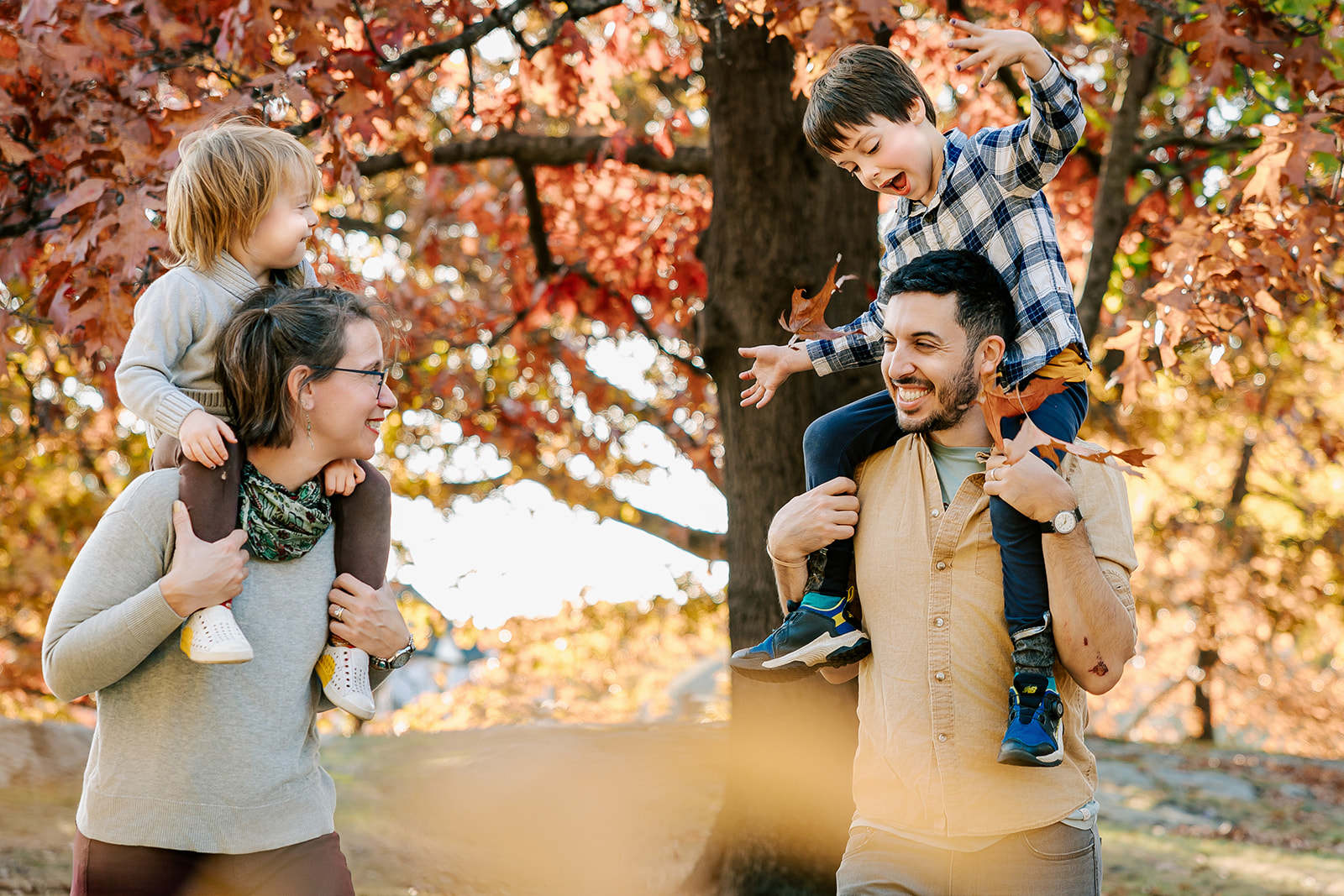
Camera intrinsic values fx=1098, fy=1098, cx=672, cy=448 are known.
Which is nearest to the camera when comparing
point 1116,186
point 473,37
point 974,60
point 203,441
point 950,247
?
point 203,441

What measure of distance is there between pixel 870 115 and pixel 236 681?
71.7 inches

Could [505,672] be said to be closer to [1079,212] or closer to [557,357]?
[557,357]

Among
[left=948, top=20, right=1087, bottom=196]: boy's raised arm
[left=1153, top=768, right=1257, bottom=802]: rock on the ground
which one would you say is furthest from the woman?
[left=1153, top=768, right=1257, bottom=802]: rock on the ground

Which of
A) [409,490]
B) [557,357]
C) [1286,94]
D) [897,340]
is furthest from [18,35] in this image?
[409,490]

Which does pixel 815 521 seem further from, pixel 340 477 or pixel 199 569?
pixel 199 569

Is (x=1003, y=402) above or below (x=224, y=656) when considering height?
above

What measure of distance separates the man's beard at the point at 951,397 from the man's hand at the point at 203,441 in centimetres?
137

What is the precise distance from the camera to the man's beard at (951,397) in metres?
2.28

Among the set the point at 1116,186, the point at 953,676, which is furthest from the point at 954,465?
the point at 1116,186

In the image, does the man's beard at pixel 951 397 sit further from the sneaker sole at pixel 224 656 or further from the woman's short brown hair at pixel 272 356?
the sneaker sole at pixel 224 656

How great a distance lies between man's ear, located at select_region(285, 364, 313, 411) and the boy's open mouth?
1385 mm

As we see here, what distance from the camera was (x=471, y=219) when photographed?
8.06 meters

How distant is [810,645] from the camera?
2.35 m

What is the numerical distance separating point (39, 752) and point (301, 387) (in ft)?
16.1
